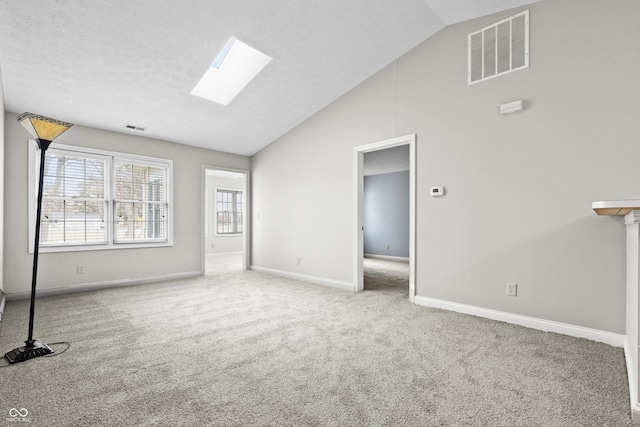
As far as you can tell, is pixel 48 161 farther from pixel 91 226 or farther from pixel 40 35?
pixel 40 35

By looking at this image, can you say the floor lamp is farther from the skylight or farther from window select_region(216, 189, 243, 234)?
window select_region(216, 189, 243, 234)

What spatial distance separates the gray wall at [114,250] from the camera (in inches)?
156

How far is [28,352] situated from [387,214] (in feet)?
25.1

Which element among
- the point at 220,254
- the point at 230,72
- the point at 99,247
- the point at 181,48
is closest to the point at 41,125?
the point at 181,48

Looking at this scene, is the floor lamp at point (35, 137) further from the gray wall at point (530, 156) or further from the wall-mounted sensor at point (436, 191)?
the wall-mounted sensor at point (436, 191)

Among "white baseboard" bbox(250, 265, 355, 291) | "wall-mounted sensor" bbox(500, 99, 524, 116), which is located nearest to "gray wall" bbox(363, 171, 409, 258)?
"white baseboard" bbox(250, 265, 355, 291)

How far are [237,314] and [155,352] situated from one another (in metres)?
1.05

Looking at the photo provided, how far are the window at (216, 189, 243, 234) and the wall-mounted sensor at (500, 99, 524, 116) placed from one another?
821cm

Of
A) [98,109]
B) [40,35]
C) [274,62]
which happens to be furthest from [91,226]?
[274,62]

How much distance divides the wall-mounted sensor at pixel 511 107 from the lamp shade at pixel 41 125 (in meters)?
3.88

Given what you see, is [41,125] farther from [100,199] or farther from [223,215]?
[223,215]

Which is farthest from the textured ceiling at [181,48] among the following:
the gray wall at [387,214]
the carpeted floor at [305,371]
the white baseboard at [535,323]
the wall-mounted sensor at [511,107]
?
the gray wall at [387,214]

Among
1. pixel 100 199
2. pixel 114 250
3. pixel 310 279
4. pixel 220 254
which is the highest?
pixel 100 199

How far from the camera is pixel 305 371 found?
6.92 ft
